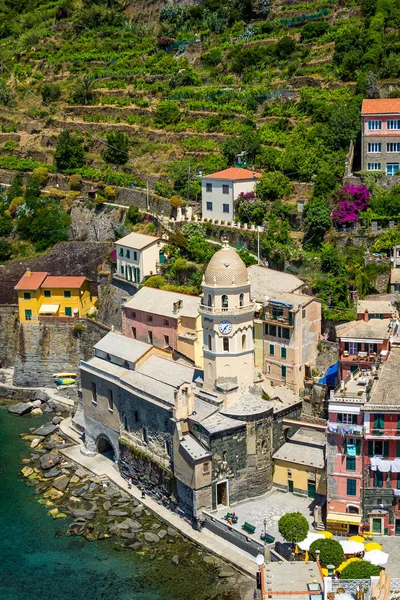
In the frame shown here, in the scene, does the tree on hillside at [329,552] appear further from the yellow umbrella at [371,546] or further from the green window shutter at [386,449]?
the green window shutter at [386,449]

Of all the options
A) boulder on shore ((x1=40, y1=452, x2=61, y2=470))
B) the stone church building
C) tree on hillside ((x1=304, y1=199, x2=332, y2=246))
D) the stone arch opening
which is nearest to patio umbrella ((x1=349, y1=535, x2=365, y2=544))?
the stone church building

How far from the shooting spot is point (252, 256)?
2699 inches

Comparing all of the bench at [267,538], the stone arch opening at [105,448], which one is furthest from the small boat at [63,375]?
the bench at [267,538]

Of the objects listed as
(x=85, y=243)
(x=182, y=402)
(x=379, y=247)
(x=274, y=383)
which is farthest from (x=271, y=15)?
(x=182, y=402)

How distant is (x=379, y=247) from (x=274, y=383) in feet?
40.0

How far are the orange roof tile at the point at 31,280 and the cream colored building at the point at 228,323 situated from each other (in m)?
24.5

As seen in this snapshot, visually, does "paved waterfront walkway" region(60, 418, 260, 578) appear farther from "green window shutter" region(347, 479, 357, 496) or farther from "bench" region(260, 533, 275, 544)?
"green window shutter" region(347, 479, 357, 496)

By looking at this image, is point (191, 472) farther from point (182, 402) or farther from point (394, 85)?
point (394, 85)

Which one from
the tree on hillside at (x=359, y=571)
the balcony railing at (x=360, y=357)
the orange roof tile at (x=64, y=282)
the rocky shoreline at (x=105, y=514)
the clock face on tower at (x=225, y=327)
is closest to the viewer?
the tree on hillside at (x=359, y=571)

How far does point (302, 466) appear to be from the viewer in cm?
5188

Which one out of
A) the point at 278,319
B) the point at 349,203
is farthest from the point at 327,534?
the point at 349,203

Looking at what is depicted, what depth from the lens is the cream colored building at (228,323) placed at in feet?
173

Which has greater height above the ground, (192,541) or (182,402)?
(182,402)

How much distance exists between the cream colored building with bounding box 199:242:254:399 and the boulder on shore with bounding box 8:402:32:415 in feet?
64.5
